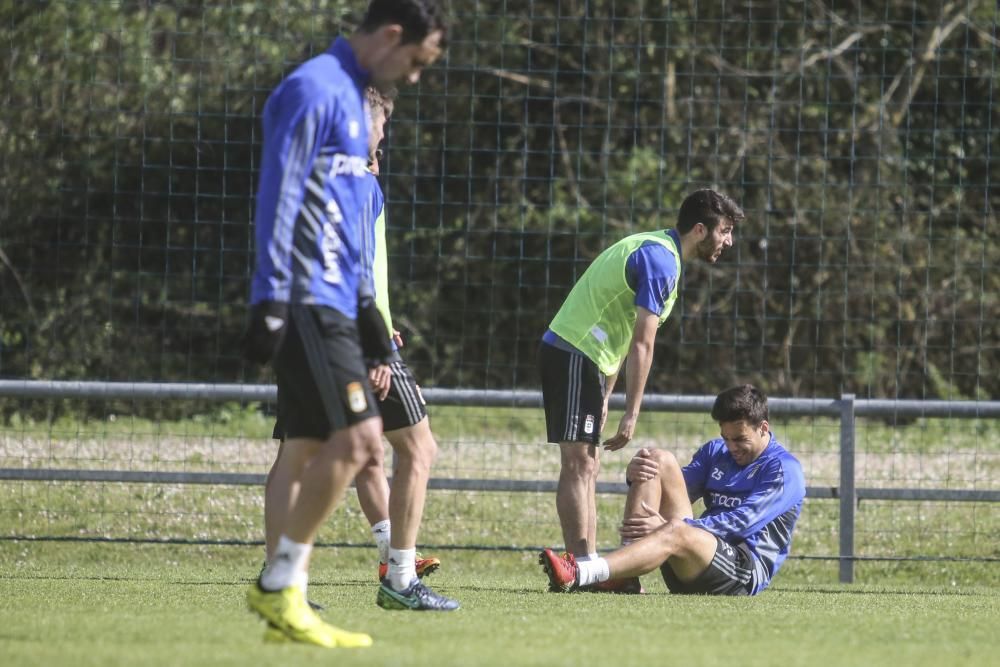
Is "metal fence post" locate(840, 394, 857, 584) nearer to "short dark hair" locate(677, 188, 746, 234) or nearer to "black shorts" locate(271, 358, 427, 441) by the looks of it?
"short dark hair" locate(677, 188, 746, 234)

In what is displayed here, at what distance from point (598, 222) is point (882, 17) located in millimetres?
4172

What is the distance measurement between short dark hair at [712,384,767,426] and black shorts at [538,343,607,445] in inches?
24.1

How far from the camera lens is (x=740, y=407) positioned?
7.43 meters

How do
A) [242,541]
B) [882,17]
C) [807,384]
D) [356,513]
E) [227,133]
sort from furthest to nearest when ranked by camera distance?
[882,17] < [807,384] < [227,133] < [356,513] < [242,541]

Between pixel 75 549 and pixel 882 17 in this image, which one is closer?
pixel 75 549

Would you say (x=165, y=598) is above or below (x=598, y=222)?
below

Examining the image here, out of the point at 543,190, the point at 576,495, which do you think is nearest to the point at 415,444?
the point at 576,495

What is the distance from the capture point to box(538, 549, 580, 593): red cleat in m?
6.91

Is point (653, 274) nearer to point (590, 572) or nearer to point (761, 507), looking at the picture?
point (761, 507)

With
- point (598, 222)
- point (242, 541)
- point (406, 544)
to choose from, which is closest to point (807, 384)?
point (598, 222)

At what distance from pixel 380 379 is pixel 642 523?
5.74 feet

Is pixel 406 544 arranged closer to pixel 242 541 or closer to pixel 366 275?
A: pixel 366 275

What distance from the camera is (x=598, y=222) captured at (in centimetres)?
1498

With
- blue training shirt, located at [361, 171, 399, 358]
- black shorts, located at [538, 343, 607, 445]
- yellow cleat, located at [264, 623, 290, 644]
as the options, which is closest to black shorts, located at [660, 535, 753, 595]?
black shorts, located at [538, 343, 607, 445]
